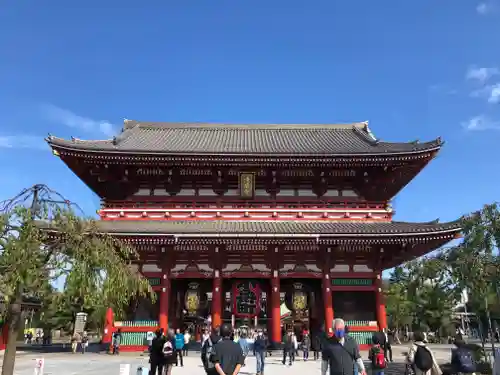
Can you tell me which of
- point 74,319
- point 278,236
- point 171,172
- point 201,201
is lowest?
point 74,319

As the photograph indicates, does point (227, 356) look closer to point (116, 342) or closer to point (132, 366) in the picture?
point (132, 366)

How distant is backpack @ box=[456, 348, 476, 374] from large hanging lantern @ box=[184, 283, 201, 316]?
14334 millimetres

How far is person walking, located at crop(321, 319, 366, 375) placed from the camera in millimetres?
5707

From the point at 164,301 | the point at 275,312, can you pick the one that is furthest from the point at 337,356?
the point at 164,301

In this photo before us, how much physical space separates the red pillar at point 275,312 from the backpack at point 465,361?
12.0 m

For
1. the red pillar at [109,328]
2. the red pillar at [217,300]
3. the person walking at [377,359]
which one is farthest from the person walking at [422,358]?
the red pillar at [109,328]

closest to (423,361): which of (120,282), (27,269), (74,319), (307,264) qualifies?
(120,282)

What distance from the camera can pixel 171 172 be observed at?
2150 centimetres

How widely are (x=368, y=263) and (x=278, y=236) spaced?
19.1 ft

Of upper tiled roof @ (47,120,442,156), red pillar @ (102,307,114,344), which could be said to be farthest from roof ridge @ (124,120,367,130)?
red pillar @ (102,307,114,344)

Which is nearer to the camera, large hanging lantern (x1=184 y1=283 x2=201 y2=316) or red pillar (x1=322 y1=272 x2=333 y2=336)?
red pillar (x1=322 y1=272 x2=333 y2=336)

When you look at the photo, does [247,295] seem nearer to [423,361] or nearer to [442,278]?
[442,278]

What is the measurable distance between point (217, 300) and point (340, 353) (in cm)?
Result: 1439

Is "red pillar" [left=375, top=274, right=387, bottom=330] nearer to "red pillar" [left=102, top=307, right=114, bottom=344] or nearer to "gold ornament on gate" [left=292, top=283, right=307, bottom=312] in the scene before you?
"gold ornament on gate" [left=292, top=283, right=307, bottom=312]
